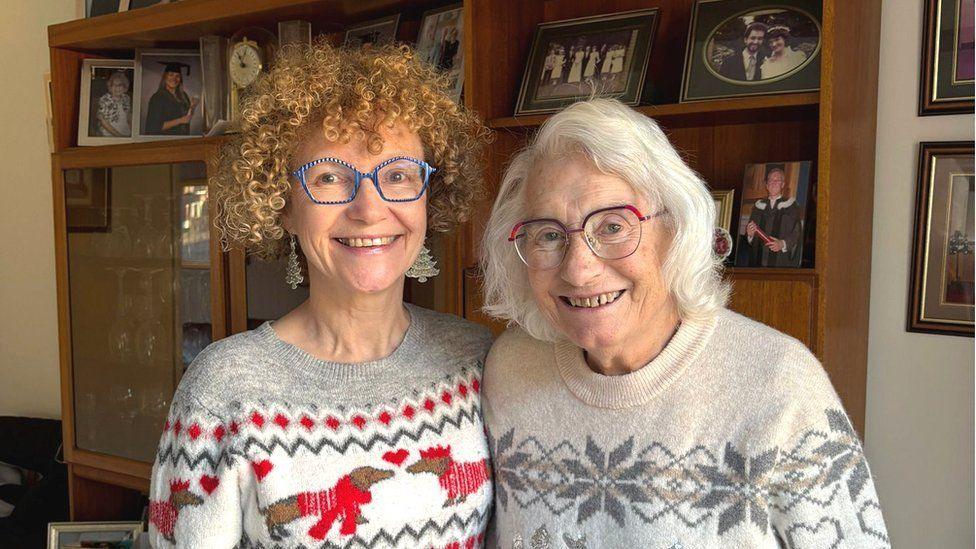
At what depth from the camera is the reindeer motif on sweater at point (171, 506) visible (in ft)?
4.67

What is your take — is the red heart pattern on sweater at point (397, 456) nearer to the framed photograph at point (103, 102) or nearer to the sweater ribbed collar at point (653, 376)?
the sweater ribbed collar at point (653, 376)

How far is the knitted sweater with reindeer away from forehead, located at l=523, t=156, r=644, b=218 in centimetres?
42

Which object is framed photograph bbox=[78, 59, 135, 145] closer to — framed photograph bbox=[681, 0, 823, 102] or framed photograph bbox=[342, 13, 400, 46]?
framed photograph bbox=[342, 13, 400, 46]

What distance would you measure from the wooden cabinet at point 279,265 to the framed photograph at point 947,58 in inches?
4.9

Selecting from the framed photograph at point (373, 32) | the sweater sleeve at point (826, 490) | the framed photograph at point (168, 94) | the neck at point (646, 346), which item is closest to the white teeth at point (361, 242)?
the neck at point (646, 346)

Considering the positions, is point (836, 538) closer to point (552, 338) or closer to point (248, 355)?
point (552, 338)

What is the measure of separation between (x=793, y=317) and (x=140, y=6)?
240 cm

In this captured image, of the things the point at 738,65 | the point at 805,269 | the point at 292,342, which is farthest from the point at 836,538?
the point at 738,65

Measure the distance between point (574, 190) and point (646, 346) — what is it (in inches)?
11.4

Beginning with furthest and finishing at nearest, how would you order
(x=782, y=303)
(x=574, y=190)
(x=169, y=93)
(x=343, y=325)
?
(x=169, y=93) → (x=782, y=303) → (x=343, y=325) → (x=574, y=190)

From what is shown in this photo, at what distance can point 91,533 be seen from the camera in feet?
9.66

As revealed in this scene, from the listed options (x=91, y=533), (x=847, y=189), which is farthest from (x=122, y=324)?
(x=847, y=189)

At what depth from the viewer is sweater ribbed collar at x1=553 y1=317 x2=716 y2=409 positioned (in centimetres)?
139

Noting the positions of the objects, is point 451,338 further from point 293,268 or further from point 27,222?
point 27,222
